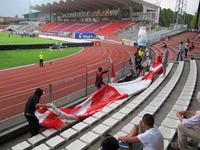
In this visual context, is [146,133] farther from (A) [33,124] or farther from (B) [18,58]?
(B) [18,58]

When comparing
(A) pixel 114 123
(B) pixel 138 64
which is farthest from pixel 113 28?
(A) pixel 114 123

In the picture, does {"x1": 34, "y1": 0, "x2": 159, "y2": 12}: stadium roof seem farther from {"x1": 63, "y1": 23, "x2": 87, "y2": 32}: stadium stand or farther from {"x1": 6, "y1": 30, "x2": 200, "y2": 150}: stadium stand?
{"x1": 6, "y1": 30, "x2": 200, "y2": 150}: stadium stand

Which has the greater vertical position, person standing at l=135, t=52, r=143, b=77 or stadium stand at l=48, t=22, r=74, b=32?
stadium stand at l=48, t=22, r=74, b=32

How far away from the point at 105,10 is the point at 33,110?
64.2 metres

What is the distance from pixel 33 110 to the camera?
5.84 m

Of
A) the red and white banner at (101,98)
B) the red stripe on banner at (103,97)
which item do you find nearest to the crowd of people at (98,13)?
the red and white banner at (101,98)

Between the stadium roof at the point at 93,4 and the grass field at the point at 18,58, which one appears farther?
the stadium roof at the point at 93,4

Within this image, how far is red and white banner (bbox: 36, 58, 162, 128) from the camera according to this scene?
6.29 metres

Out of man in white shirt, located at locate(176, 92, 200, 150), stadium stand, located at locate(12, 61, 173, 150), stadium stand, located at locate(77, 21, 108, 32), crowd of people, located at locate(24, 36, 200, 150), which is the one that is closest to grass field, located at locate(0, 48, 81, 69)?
crowd of people, located at locate(24, 36, 200, 150)

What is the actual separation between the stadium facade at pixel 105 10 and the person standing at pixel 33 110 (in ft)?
167

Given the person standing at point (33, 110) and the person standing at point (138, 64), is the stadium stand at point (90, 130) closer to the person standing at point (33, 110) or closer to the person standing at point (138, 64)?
the person standing at point (33, 110)

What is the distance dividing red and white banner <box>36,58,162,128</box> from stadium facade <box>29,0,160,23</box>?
47314 millimetres

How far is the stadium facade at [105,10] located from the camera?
55250 millimetres

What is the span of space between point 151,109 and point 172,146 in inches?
86.3
